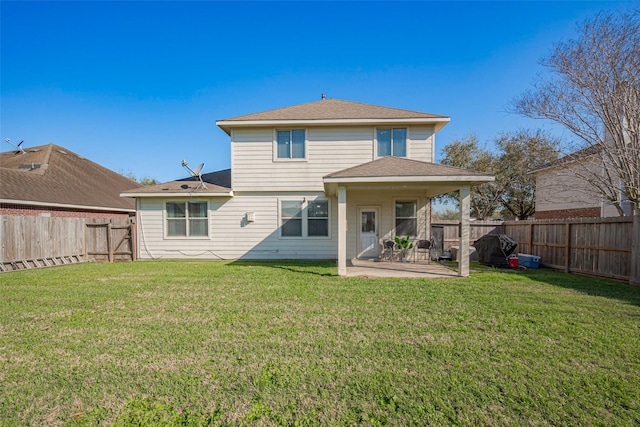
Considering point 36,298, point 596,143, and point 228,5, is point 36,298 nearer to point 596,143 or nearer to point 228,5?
point 228,5

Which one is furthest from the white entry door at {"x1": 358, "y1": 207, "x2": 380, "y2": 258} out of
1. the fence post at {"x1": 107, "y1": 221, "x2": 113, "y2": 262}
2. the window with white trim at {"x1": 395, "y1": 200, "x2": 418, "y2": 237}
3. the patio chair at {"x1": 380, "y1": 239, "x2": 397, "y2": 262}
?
the fence post at {"x1": 107, "y1": 221, "x2": 113, "y2": 262}

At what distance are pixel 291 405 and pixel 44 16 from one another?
49.9 feet

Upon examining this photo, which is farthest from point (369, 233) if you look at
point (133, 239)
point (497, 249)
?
point (133, 239)

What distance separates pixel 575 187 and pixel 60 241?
62.3ft

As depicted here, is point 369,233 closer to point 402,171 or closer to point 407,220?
point 407,220

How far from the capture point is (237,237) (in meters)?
11.7

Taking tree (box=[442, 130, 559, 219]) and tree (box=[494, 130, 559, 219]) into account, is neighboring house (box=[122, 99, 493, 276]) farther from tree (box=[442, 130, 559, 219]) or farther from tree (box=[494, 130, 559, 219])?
tree (box=[442, 130, 559, 219])

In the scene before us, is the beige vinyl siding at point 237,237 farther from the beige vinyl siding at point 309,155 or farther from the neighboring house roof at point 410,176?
the neighboring house roof at point 410,176


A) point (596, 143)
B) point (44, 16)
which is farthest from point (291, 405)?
point (44, 16)

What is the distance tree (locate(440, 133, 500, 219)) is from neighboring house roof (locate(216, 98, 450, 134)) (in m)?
11.6

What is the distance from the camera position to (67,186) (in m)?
15.6

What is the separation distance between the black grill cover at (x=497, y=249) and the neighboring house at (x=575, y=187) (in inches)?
135

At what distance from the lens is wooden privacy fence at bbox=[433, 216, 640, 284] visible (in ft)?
24.1

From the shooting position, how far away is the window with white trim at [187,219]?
11.7 meters
